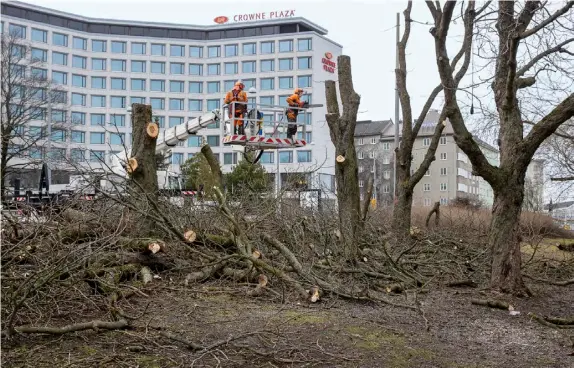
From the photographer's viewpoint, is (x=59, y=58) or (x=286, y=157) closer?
(x=286, y=157)

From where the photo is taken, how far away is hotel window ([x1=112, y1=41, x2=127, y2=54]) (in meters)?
64.9

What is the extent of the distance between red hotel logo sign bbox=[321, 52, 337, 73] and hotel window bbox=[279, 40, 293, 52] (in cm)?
376

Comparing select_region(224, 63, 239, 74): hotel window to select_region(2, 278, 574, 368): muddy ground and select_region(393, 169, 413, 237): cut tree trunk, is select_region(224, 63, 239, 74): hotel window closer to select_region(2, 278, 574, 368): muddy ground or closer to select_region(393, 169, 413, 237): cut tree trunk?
select_region(393, 169, 413, 237): cut tree trunk

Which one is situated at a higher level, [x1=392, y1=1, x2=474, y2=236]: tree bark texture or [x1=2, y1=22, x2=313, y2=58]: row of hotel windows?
[x1=2, y1=22, x2=313, y2=58]: row of hotel windows

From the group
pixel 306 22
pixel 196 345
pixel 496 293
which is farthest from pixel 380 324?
pixel 306 22

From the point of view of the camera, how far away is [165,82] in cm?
6638

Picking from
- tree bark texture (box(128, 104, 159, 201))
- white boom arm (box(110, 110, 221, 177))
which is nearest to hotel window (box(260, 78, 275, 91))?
white boom arm (box(110, 110, 221, 177))

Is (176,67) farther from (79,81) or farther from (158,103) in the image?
(79,81)

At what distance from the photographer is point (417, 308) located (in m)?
6.30

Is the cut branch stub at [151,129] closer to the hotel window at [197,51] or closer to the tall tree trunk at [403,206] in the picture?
the tall tree trunk at [403,206]

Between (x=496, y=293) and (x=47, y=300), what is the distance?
5332mm

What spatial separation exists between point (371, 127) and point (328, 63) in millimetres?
20066

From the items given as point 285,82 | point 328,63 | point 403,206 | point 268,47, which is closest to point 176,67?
point 268,47

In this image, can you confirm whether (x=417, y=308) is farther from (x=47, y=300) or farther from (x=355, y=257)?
(x=47, y=300)
